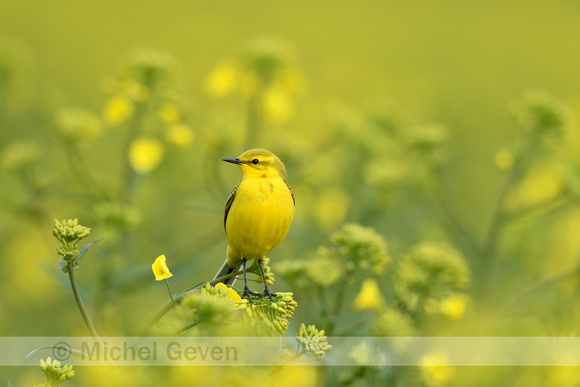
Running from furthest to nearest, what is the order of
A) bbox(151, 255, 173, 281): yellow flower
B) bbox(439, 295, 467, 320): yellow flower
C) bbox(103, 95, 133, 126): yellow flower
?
bbox(103, 95, 133, 126): yellow flower
bbox(439, 295, 467, 320): yellow flower
bbox(151, 255, 173, 281): yellow flower

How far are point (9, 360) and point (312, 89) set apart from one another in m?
9.84

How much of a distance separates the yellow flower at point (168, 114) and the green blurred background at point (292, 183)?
0.05m

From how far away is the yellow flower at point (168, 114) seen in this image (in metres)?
3.54

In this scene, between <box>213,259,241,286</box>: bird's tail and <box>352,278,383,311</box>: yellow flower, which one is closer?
<box>213,259,241,286</box>: bird's tail

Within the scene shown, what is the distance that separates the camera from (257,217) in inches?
83.8

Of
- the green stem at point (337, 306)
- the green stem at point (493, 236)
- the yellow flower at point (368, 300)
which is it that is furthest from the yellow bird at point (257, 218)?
the green stem at point (493, 236)

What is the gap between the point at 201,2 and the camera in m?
18.6

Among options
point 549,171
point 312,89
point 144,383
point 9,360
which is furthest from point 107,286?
point 312,89

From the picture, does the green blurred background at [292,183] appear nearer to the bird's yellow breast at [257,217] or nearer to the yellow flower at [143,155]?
the yellow flower at [143,155]

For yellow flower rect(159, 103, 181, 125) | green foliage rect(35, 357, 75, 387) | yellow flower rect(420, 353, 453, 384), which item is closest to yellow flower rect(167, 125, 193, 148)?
yellow flower rect(159, 103, 181, 125)

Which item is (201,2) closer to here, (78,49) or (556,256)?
(78,49)

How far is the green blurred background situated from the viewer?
11.9 feet

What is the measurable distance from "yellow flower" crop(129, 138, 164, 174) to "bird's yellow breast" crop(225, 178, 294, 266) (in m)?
1.37

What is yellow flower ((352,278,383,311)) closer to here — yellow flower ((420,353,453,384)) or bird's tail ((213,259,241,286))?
yellow flower ((420,353,453,384))
